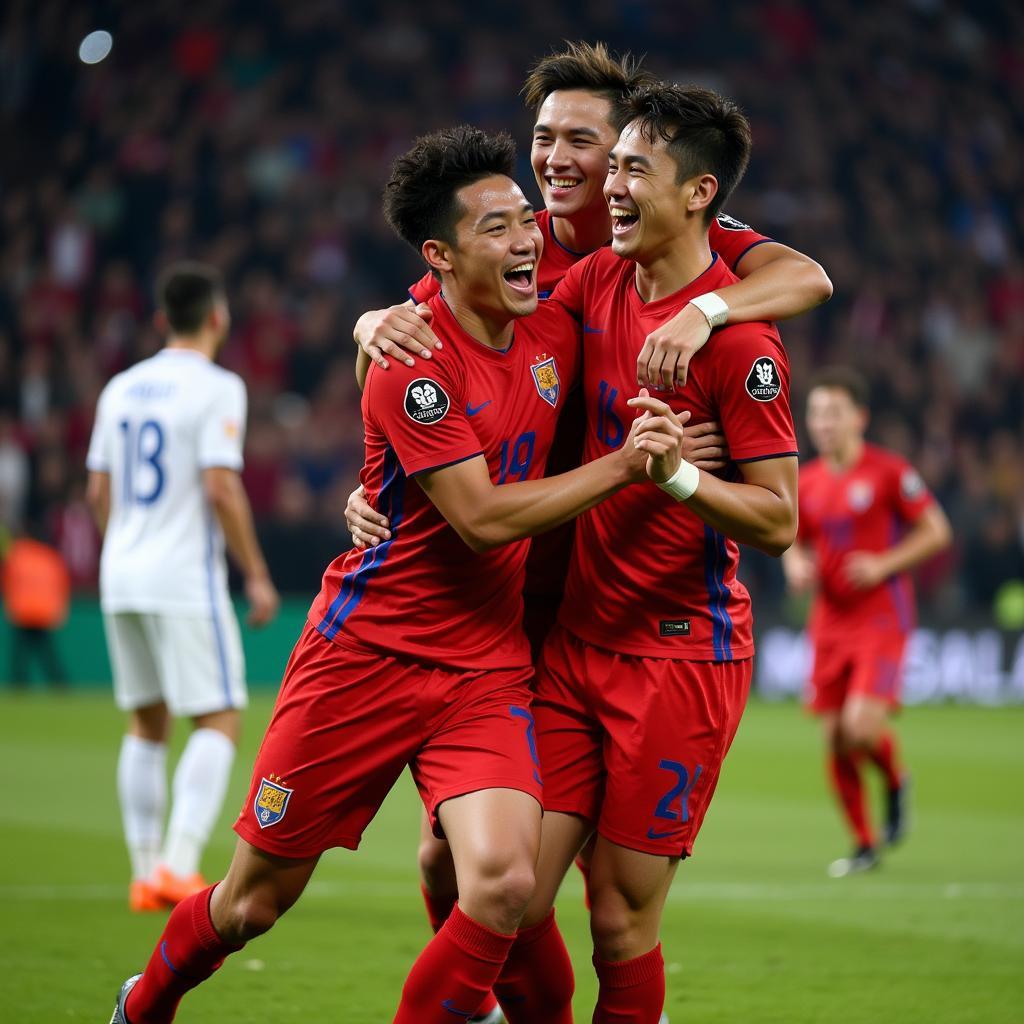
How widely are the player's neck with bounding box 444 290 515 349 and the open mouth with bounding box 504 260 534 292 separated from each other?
11 centimetres

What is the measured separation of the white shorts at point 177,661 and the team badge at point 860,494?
12.5 ft

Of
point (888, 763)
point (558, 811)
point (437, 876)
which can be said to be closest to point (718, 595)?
point (558, 811)

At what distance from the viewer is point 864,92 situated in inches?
889

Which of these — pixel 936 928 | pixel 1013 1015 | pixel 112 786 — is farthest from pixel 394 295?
pixel 1013 1015

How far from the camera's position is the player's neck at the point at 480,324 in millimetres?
4352

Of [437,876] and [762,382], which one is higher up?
[762,382]

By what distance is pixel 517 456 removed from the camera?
430 centimetres

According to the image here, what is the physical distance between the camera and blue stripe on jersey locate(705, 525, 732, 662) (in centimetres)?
440

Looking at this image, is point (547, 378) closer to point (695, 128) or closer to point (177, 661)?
point (695, 128)

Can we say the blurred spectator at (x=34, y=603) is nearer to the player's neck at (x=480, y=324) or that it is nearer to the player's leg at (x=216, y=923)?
the player's leg at (x=216, y=923)

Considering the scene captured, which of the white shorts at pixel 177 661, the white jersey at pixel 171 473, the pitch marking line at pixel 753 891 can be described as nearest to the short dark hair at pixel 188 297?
the white jersey at pixel 171 473

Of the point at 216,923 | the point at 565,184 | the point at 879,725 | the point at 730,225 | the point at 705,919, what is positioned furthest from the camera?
the point at 879,725

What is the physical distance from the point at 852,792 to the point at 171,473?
145 inches

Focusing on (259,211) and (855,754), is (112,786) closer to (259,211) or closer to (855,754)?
(855,754)
